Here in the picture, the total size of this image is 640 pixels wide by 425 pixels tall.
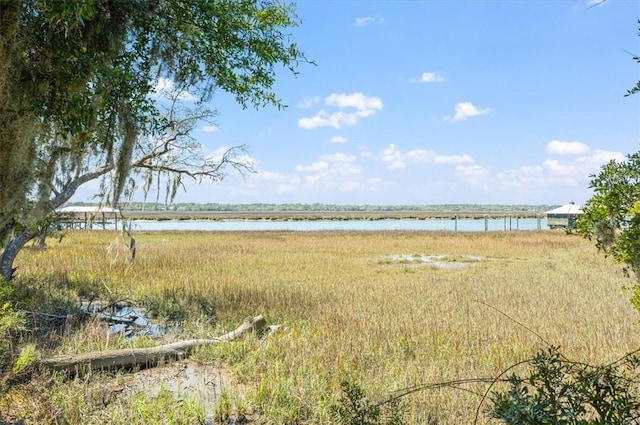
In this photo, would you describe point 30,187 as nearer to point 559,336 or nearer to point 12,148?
point 12,148

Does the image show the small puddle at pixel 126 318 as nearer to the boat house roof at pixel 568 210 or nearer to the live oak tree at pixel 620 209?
the live oak tree at pixel 620 209

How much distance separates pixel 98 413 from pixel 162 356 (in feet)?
5.40

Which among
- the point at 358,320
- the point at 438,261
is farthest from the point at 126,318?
the point at 438,261

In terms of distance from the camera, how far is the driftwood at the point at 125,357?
5.23 m

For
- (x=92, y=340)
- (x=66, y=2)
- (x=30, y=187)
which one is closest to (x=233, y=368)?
(x=92, y=340)

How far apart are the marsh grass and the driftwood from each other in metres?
0.35

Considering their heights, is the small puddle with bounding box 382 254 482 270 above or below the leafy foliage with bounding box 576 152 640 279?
below

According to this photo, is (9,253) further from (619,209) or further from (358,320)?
(619,209)

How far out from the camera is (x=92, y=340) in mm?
6367

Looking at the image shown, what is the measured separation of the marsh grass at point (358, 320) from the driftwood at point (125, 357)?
35cm

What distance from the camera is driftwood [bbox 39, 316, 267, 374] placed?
5.23m

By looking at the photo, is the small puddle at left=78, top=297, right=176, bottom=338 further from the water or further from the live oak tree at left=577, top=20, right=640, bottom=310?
the water

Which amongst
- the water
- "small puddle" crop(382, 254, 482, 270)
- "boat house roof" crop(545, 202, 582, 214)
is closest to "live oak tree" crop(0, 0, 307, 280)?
"small puddle" crop(382, 254, 482, 270)

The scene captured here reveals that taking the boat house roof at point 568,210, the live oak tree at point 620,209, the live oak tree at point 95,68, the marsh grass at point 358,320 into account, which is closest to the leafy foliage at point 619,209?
the live oak tree at point 620,209
